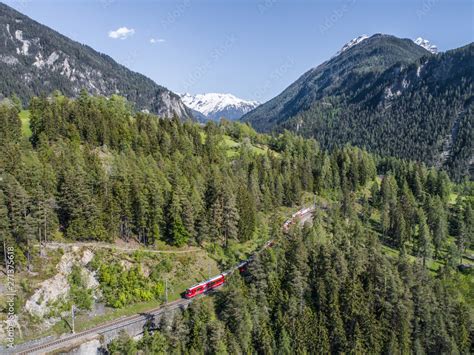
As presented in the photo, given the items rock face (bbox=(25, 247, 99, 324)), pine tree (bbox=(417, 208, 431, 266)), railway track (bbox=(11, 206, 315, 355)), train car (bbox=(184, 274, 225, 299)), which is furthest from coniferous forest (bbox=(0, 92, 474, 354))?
rock face (bbox=(25, 247, 99, 324))

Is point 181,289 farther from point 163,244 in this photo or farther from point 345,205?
point 345,205

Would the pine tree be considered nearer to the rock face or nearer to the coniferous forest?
the coniferous forest

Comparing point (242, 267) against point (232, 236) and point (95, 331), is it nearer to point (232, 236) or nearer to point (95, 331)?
point (232, 236)

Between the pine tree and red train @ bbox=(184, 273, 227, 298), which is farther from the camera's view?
the pine tree

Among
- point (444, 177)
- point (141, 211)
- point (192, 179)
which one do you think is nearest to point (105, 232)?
point (141, 211)

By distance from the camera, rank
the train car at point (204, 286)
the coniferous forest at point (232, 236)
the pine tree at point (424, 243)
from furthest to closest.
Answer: the pine tree at point (424, 243) → the train car at point (204, 286) → the coniferous forest at point (232, 236)

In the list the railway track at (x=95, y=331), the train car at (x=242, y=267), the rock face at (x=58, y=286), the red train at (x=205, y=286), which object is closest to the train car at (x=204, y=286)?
the red train at (x=205, y=286)

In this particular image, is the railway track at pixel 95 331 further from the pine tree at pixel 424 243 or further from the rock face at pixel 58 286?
the pine tree at pixel 424 243
